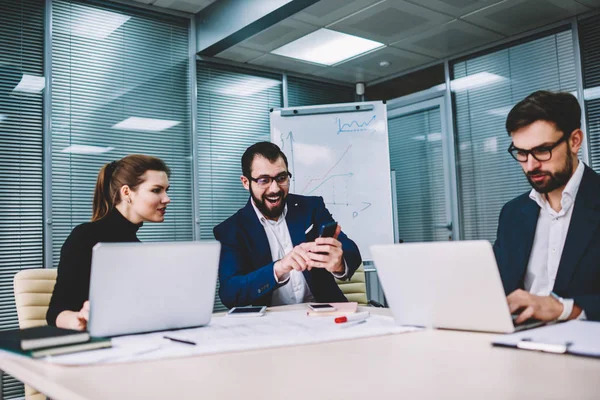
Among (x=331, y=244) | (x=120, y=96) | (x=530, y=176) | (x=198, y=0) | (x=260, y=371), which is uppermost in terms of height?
(x=198, y=0)

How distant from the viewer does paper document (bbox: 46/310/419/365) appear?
1185mm

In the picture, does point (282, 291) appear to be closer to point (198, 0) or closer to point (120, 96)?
point (120, 96)

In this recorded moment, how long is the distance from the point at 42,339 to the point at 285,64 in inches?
161

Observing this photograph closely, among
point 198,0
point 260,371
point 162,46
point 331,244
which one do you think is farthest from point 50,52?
point 260,371

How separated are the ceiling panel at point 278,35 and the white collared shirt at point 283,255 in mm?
1970

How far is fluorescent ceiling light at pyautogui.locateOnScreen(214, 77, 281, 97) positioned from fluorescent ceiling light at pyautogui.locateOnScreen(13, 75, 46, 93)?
143 centimetres

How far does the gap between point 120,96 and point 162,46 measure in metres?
0.58

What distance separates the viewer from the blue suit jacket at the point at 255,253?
7.29 feet

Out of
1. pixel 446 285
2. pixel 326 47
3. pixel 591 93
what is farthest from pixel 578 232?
pixel 326 47

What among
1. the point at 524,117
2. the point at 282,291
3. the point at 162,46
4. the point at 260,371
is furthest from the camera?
the point at 162,46

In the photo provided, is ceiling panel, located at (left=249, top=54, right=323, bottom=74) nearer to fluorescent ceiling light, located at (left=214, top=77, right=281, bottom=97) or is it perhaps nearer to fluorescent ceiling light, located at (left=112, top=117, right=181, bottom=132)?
fluorescent ceiling light, located at (left=214, top=77, right=281, bottom=97)

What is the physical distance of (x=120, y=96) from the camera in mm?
4133

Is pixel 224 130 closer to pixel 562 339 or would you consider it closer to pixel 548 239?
pixel 548 239

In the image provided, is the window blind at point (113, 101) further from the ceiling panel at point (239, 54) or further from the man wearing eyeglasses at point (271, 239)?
the man wearing eyeglasses at point (271, 239)
